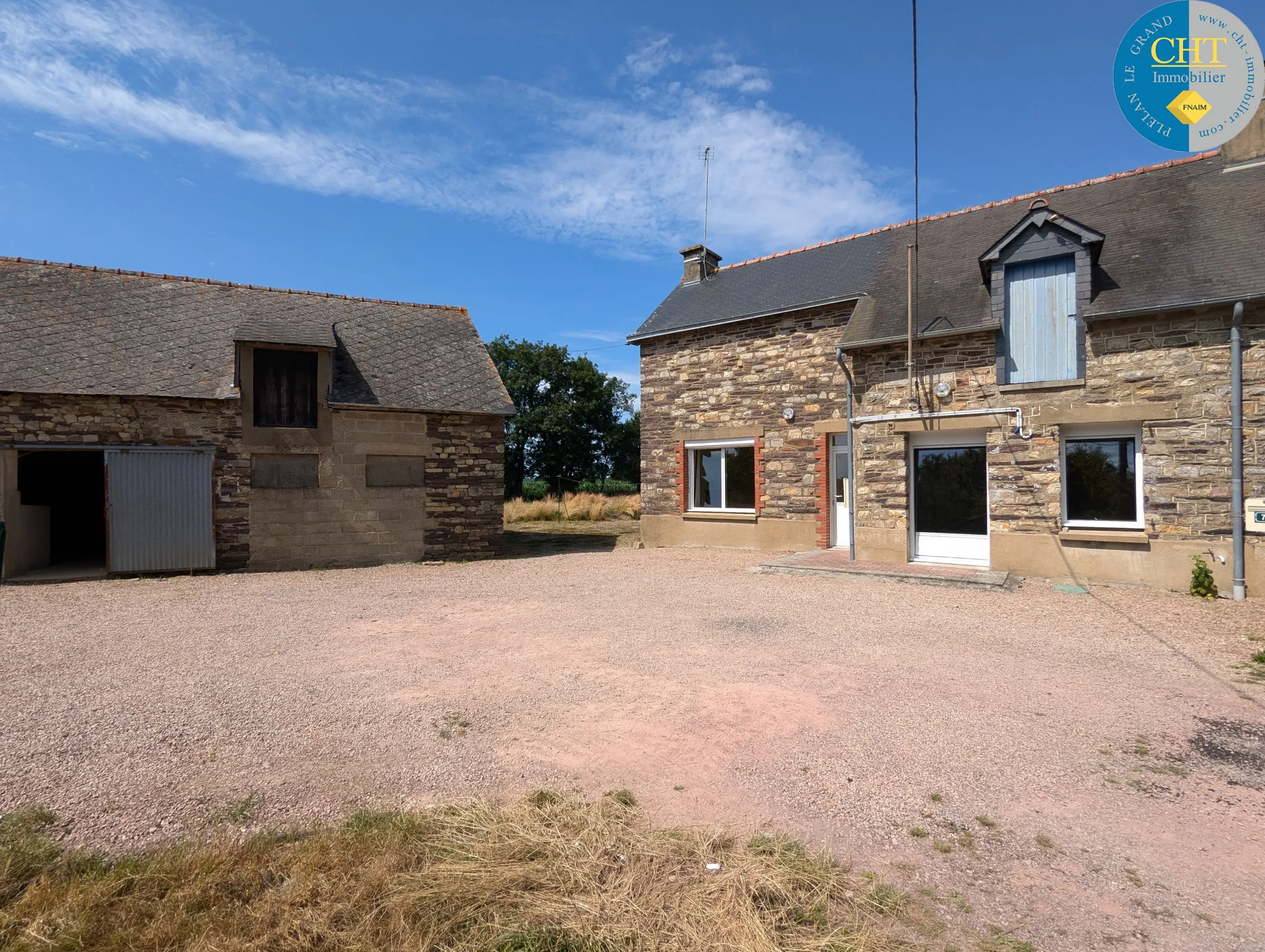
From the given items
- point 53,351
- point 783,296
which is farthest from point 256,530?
point 783,296

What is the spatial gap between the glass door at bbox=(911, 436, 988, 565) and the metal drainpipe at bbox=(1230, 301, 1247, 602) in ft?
9.25

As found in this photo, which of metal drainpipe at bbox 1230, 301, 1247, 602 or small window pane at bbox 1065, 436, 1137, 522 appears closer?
metal drainpipe at bbox 1230, 301, 1247, 602

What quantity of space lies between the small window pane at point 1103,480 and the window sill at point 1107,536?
0.18 metres

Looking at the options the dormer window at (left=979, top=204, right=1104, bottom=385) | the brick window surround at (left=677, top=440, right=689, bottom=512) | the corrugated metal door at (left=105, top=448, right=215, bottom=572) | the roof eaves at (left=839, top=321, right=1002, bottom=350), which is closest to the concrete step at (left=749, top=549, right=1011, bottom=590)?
the dormer window at (left=979, top=204, right=1104, bottom=385)

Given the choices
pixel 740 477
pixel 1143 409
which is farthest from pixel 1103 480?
pixel 740 477

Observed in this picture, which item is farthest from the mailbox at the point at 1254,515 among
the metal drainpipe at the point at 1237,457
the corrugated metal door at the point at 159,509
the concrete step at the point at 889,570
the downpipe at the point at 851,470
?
the corrugated metal door at the point at 159,509

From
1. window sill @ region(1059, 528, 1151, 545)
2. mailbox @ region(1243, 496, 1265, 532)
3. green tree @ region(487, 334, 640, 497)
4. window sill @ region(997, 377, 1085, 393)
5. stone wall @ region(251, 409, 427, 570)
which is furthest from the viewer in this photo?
green tree @ region(487, 334, 640, 497)

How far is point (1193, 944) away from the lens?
A: 91.4 inches

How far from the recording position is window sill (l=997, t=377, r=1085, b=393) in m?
9.36

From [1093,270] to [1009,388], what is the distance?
1990 mm

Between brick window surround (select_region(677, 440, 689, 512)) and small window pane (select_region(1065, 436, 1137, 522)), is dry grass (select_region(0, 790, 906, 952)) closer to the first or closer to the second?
small window pane (select_region(1065, 436, 1137, 522))

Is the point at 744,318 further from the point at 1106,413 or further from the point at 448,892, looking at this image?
the point at 448,892

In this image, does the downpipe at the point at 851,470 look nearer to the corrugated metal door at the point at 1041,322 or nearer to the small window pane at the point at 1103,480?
the corrugated metal door at the point at 1041,322

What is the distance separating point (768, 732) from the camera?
4172 millimetres
